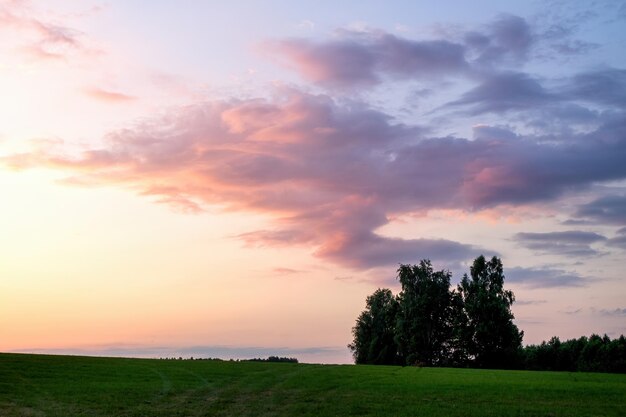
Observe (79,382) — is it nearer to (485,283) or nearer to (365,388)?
(365,388)

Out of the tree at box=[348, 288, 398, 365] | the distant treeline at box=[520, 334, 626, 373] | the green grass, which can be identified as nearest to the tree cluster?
the tree at box=[348, 288, 398, 365]

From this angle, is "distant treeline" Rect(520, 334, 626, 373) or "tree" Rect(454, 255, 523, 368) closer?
"tree" Rect(454, 255, 523, 368)

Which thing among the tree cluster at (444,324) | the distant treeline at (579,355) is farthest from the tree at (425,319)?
the distant treeline at (579,355)

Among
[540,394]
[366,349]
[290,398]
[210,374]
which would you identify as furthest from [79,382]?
[366,349]

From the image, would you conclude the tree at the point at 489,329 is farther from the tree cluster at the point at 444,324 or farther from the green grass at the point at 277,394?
the green grass at the point at 277,394

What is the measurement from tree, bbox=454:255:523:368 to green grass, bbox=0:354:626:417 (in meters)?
64.8

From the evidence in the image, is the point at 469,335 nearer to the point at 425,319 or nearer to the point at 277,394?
the point at 425,319

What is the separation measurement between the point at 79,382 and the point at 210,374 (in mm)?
13703

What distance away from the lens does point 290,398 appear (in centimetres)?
4844

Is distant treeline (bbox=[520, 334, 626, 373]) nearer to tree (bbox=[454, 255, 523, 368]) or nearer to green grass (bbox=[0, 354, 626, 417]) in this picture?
tree (bbox=[454, 255, 523, 368])

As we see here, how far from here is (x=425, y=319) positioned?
479 feet

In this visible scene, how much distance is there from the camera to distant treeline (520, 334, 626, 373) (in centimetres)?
14362

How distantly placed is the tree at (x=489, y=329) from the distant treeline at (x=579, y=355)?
5.99m

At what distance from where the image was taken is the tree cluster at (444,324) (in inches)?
5359
